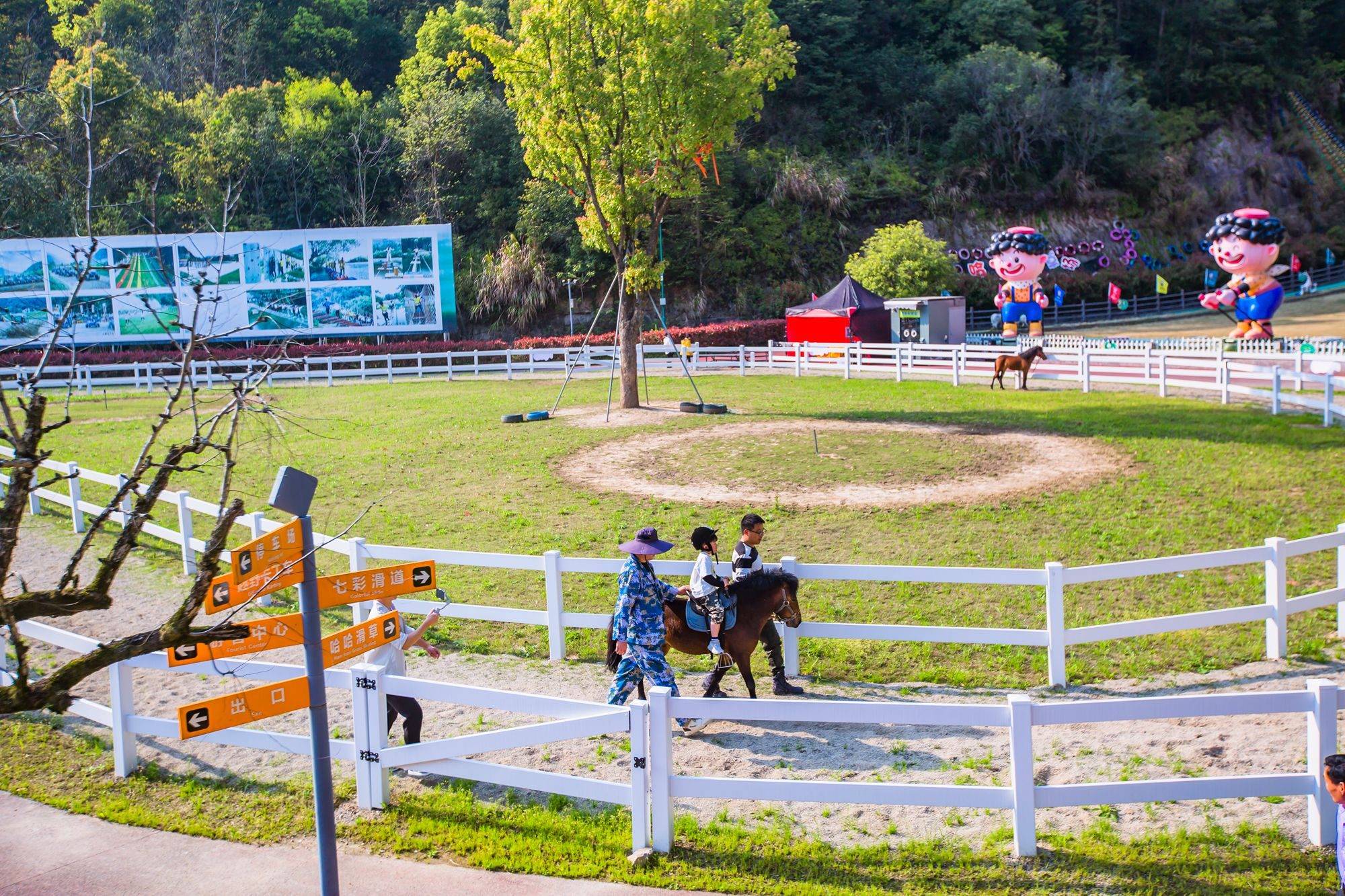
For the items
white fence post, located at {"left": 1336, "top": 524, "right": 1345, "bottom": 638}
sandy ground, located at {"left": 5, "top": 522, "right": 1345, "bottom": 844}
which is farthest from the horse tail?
white fence post, located at {"left": 1336, "top": 524, "right": 1345, "bottom": 638}

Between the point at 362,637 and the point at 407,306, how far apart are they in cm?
4355

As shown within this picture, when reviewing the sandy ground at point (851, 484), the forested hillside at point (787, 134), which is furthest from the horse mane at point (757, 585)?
the forested hillside at point (787, 134)

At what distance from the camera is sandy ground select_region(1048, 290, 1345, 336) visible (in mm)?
49144

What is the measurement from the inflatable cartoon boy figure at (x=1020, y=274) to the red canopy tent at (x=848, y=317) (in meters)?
6.17

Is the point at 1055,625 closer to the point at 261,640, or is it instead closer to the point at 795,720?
the point at 795,720

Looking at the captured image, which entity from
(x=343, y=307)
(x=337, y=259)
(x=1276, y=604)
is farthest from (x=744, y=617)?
(x=343, y=307)

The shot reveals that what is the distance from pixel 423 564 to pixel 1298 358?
24.4m

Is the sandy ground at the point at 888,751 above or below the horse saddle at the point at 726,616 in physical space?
below

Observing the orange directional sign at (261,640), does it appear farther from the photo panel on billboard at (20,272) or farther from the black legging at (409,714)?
the photo panel on billboard at (20,272)

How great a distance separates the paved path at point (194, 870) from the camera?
6.53 meters

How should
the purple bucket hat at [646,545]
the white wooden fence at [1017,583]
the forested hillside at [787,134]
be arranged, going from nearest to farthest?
the purple bucket hat at [646,545] → the white wooden fence at [1017,583] → the forested hillside at [787,134]

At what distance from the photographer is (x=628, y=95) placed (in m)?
26.0

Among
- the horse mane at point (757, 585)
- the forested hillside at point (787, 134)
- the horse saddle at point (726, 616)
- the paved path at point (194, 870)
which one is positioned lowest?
the paved path at point (194, 870)

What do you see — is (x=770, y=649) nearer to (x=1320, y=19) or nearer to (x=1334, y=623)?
(x=1334, y=623)
